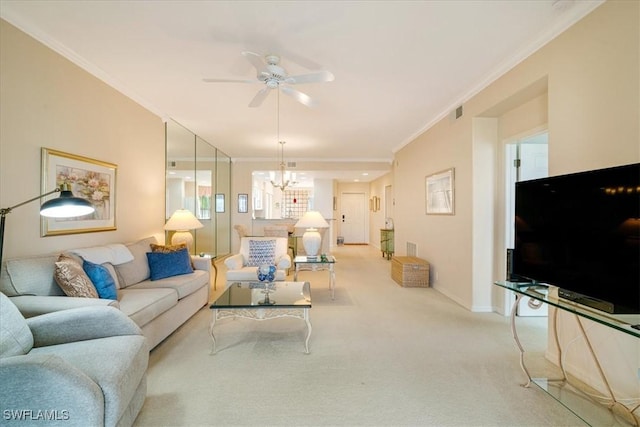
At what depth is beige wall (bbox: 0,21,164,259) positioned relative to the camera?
7.45 feet

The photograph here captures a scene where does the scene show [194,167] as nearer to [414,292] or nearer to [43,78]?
[43,78]

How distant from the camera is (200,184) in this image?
6176 millimetres

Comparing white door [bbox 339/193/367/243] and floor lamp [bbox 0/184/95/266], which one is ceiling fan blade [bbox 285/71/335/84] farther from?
white door [bbox 339/193/367/243]

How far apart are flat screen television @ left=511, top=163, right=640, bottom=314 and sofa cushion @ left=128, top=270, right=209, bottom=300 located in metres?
3.06

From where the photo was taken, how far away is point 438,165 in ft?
14.8

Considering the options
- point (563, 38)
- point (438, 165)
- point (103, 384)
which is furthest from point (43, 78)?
point (438, 165)

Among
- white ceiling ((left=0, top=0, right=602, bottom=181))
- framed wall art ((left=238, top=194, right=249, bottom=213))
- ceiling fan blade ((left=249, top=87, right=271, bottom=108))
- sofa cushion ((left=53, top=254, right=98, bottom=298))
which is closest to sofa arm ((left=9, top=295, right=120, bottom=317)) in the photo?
sofa cushion ((left=53, top=254, right=98, bottom=298))

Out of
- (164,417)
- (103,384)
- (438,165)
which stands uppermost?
(438,165)

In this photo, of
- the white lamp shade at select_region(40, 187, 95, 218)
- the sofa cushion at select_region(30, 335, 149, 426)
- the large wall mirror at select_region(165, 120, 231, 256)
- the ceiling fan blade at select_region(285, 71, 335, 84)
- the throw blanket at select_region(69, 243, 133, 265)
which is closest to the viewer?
the sofa cushion at select_region(30, 335, 149, 426)

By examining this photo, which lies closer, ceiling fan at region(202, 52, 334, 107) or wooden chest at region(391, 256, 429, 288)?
ceiling fan at region(202, 52, 334, 107)

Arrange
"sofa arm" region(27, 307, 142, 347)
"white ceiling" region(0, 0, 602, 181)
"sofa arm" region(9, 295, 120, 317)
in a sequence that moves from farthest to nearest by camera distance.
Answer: "white ceiling" region(0, 0, 602, 181) < "sofa arm" region(9, 295, 120, 317) < "sofa arm" region(27, 307, 142, 347)

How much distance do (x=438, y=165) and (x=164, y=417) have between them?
4.34m

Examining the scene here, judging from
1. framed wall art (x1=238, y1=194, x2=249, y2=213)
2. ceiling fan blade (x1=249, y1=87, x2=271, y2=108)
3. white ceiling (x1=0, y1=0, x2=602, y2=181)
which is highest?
white ceiling (x1=0, y1=0, x2=602, y2=181)

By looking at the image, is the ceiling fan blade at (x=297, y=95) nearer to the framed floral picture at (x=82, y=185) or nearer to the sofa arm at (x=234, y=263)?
the framed floral picture at (x=82, y=185)
